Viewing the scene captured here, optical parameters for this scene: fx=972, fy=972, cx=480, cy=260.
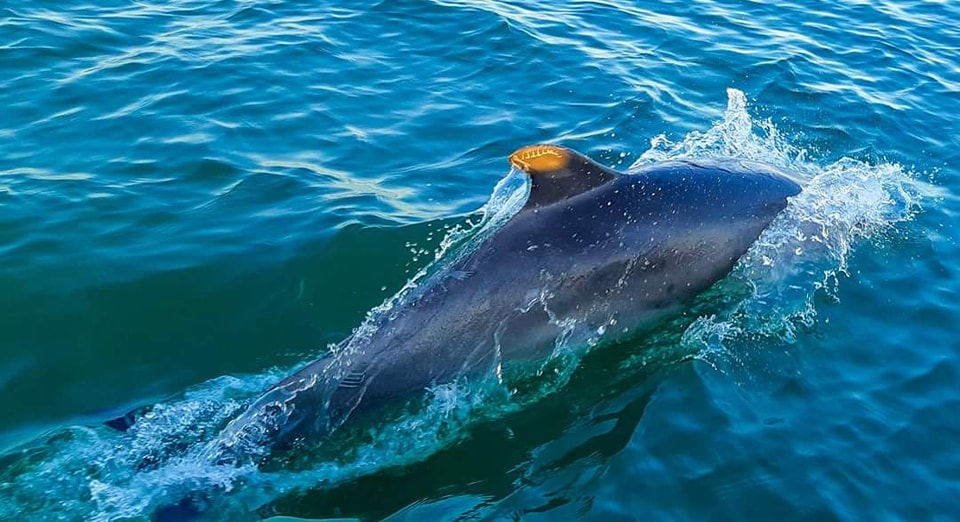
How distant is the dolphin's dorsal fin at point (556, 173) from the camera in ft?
25.3

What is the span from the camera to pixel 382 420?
7.34 m

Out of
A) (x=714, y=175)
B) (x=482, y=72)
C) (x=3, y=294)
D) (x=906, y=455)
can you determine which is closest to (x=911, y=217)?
(x=714, y=175)

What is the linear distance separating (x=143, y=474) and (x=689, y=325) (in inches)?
189

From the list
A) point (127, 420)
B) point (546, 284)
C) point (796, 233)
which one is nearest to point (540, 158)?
point (546, 284)

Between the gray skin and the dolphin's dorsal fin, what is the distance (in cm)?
1

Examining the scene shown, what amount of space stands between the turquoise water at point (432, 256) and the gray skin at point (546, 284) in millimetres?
273

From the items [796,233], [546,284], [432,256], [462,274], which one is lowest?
[432,256]

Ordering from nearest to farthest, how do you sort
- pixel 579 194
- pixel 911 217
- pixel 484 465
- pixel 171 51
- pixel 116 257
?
1. pixel 484 465
2. pixel 579 194
3. pixel 116 257
4. pixel 911 217
5. pixel 171 51

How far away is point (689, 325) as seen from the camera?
8.82 meters

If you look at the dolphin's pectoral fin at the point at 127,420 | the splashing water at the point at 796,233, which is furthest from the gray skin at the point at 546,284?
the dolphin's pectoral fin at the point at 127,420

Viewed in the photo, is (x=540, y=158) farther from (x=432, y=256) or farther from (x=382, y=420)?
(x=382, y=420)

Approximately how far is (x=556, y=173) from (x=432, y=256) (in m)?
2.16

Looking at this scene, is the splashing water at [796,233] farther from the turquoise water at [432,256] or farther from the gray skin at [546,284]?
the gray skin at [546,284]

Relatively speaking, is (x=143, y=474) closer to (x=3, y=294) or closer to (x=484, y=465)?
(x=484, y=465)
